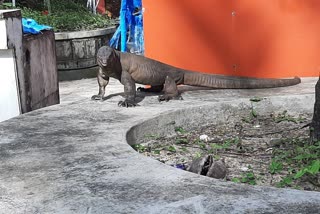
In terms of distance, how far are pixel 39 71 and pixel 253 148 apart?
240 cm

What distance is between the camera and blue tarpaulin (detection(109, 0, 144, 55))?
847 cm

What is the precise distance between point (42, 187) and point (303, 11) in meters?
3.75

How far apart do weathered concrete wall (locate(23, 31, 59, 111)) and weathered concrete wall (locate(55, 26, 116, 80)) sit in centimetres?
441

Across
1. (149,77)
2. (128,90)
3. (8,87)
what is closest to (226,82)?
(149,77)

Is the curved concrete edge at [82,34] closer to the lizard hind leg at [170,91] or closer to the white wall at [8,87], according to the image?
the white wall at [8,87]

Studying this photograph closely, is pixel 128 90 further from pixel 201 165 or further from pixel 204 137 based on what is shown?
pixel 201 165

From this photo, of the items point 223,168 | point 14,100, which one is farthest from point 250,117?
point 14,100

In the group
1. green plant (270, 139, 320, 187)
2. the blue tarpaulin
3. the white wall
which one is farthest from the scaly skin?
the blue tarpaulin

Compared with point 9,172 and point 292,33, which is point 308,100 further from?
point 9,172

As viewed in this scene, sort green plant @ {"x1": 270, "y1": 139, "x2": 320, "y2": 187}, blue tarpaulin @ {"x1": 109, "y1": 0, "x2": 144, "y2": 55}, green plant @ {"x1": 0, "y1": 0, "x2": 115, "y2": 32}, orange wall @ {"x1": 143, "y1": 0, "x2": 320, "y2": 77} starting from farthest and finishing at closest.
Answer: green plant @ {"x1": 0, "y1": 0, "x2": 115, "y2": 32}
blue tarpaulin @ {"x1": 109, "y1": 0, "x2": 144, "y2": 55}
orange wall @ {"x1": 143, "y1": 0, "x2": 320, "y2": 77}
green plant @ {"x1": 270, "y1": 139, "x2": 320, "y2": 187}

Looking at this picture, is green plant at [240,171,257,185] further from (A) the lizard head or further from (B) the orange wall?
(B) the orange wall

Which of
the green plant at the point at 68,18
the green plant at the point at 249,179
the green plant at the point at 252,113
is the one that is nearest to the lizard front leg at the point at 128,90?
the green plant at the point at 252,113

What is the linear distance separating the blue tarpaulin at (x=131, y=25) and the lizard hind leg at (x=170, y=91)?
13.0ft

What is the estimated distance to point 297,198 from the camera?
2182 millimetres
